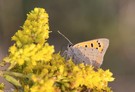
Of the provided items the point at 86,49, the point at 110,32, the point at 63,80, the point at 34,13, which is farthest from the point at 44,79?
the point at 110,32

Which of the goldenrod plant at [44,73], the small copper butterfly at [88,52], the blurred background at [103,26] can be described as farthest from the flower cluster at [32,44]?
the blurred background at [103,26]

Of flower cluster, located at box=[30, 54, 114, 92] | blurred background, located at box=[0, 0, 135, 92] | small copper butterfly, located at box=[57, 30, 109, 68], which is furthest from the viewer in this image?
blurred background, located at box=[0, 0, 135, 92]

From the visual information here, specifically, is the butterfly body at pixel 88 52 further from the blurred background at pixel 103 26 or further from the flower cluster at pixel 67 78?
the blurred background at pixel 103 26

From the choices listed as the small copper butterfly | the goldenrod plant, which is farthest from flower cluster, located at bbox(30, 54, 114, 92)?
the small copper butterfly

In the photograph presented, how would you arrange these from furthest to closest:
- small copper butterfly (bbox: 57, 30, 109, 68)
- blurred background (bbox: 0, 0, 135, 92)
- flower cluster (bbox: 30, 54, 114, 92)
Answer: blurred background (bbox: 0, 0, 135, 92), small copper butterfly (bbox: 57, 30, 109, 68), flower cluster (bbox: 30, 54, 114, 92)

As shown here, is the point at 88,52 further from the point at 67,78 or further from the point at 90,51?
the point at 67,78

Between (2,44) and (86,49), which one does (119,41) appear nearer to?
(2,44)

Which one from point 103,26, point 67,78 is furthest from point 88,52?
point 103,26

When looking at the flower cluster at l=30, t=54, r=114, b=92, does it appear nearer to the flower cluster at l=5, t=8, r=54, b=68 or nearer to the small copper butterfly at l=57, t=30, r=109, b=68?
the flower cluster at l=5, t=8, r=54, b=68
